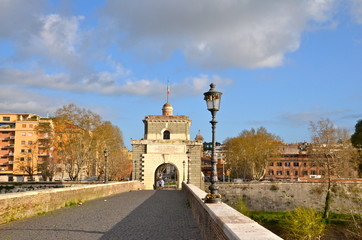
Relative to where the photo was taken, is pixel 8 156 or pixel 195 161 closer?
pixel 195 161

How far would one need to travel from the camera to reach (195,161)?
140ft

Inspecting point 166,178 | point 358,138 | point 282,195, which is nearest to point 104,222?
point 282,195

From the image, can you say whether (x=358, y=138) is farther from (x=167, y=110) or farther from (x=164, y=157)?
(x=164, y=157)

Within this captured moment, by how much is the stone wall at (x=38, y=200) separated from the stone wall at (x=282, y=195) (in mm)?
29883

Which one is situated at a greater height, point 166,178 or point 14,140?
A: point 14,140

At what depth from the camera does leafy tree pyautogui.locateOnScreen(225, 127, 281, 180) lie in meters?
65.3

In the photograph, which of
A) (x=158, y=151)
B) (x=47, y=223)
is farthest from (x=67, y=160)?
(x=47, y=223)

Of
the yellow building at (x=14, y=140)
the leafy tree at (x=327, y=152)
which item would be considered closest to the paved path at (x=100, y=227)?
the leafy tree at (x=327, y=152)

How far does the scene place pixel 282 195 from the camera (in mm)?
48562

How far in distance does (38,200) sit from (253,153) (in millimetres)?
54479

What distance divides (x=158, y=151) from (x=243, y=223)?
37.6 meters

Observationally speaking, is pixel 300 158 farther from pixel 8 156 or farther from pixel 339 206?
pixel 8 156

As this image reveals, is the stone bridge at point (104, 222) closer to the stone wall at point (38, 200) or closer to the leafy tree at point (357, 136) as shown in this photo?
Result: the stone wall at point (38, 200)

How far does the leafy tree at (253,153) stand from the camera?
65312 millimetres
